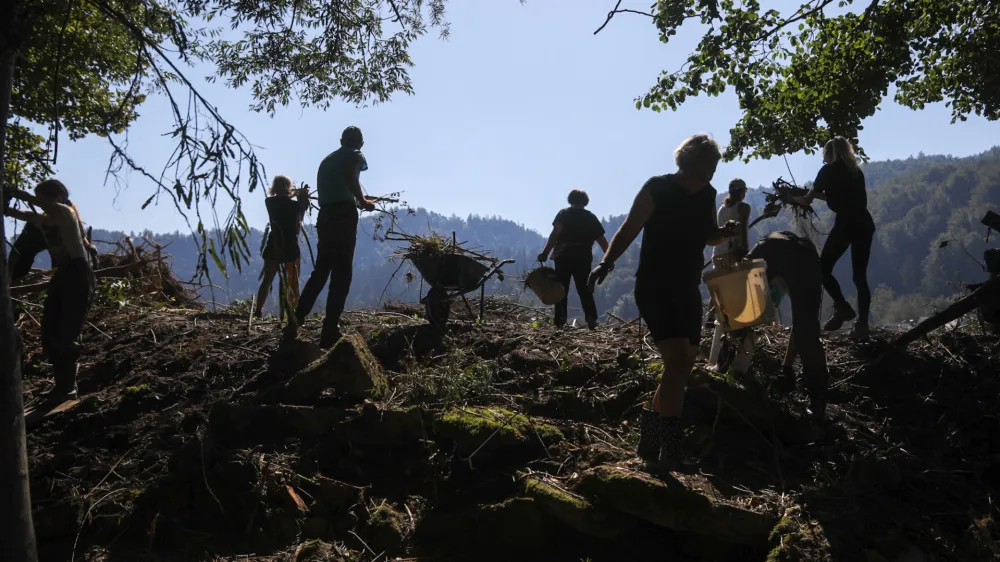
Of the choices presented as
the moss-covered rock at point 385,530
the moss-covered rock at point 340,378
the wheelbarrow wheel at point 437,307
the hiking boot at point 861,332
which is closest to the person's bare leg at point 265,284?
the wheelbarrow wheel at point 437,307

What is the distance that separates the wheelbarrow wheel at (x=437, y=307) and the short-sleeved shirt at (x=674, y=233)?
3257 mm

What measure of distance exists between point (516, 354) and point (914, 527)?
2.98 m

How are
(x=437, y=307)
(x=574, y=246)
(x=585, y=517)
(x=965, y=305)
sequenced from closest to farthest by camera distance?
1. (x=585, y=517)
2. (x=965, y=305)
3. (x=437, y=307)
4. (x=574, y=246)

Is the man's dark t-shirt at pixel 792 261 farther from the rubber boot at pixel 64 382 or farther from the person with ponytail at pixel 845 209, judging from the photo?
the rubber boot at pixel 64 382

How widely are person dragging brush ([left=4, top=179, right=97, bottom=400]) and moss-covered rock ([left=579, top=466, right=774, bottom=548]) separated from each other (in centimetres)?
428

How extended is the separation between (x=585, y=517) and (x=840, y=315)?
3.61 meters

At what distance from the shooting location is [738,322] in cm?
397

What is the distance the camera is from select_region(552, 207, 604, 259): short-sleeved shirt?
24.8 ft

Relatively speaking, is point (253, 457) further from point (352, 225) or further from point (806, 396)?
→ point (806, 396)

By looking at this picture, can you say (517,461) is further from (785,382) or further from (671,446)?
(785,382)

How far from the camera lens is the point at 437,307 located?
653 centimetres

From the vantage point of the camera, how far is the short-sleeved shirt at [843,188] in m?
5.60

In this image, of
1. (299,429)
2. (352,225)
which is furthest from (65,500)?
(352,225)

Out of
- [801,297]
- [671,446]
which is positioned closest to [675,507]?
[671,446]
